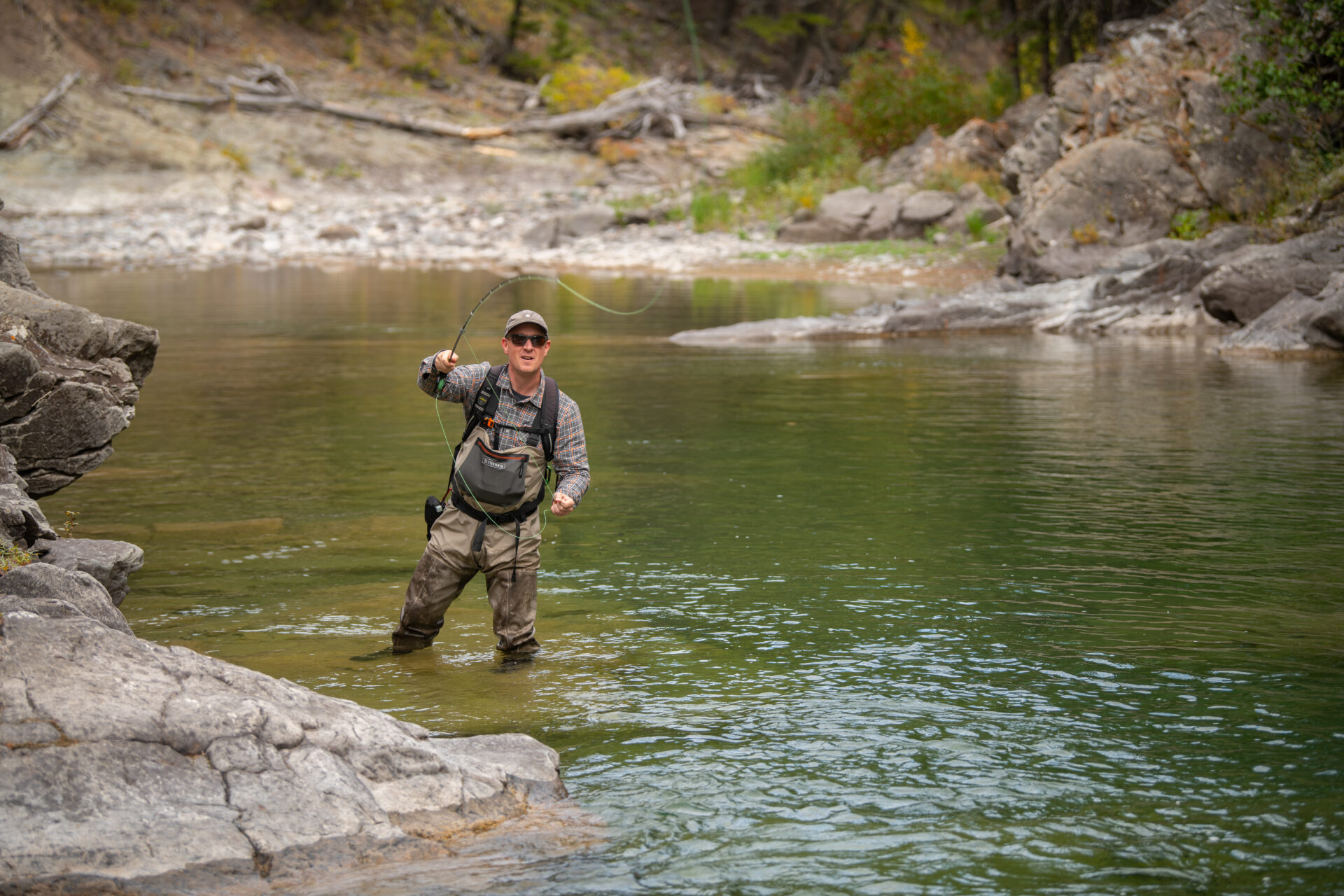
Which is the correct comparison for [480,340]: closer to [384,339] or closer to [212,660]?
[384,339]

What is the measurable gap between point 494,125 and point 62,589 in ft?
126

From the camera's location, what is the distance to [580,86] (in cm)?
4297

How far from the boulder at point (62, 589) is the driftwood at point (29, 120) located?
104 ft

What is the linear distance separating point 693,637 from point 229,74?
123ft

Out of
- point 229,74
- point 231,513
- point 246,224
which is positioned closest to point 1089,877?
point 231,513

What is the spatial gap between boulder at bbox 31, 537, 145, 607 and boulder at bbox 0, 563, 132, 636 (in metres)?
1.00

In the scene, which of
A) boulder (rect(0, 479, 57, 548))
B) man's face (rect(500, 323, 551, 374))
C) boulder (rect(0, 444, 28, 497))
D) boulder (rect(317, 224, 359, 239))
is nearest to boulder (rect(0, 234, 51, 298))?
boulder (rect(0, 444, 28, 497))

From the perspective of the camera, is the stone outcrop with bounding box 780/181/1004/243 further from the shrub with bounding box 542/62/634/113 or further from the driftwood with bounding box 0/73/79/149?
the driftwood with bounding box 0/73/79/149

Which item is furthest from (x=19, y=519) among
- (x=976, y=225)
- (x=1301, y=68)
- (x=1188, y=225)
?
(x=976, y=225)

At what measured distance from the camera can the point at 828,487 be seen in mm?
9281

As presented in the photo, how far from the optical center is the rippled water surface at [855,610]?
414cm

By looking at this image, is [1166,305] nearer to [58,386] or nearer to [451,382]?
[451,382]

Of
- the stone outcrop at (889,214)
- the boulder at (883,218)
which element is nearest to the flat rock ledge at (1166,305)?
the stone outcrop at (889,214)

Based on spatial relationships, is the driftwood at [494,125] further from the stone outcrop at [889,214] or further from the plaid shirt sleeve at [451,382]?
the plaid shirt sleeve at [451,382]
